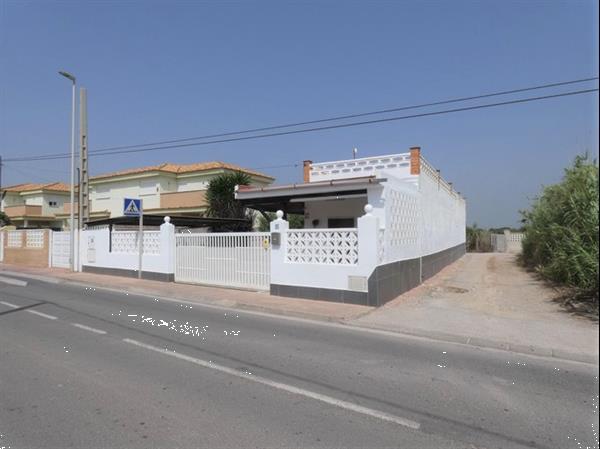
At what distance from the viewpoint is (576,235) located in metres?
10.0

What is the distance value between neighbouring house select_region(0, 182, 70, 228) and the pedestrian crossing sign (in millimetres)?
35564

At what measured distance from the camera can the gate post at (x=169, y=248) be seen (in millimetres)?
15180

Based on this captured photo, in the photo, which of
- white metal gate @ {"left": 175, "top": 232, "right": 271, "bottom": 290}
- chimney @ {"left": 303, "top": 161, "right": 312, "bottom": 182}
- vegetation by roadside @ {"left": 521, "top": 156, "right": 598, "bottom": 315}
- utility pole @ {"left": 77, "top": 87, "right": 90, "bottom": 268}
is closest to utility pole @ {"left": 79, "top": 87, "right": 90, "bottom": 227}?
utility pole @ {"left": 77, "top": 87, "right": 90, "bottom": 268}

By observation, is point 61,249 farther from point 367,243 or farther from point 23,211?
point 23,211

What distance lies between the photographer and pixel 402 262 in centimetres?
1241

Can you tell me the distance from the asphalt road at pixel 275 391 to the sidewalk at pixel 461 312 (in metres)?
0.50

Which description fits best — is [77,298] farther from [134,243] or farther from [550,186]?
[550,186]

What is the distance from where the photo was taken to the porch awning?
12.7m

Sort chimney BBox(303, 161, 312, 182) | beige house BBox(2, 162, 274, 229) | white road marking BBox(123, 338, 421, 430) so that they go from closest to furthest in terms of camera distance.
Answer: white road marking BBox(123, 338, 421, 430) → chimney BBox(303, 161, 312, 182) → beige house BBox(2, 162, 274, 229)

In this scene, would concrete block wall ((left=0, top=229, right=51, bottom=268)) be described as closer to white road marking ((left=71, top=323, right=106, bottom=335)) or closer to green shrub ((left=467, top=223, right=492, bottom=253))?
white road marking ((left=71, top=323, right=106, bottom=335))

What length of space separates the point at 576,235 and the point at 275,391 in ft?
26.9

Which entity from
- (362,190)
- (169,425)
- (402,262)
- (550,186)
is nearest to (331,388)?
(169,425)

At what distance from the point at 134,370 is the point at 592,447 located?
4.67 meters

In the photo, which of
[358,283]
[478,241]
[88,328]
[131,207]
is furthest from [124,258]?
[478,241]
